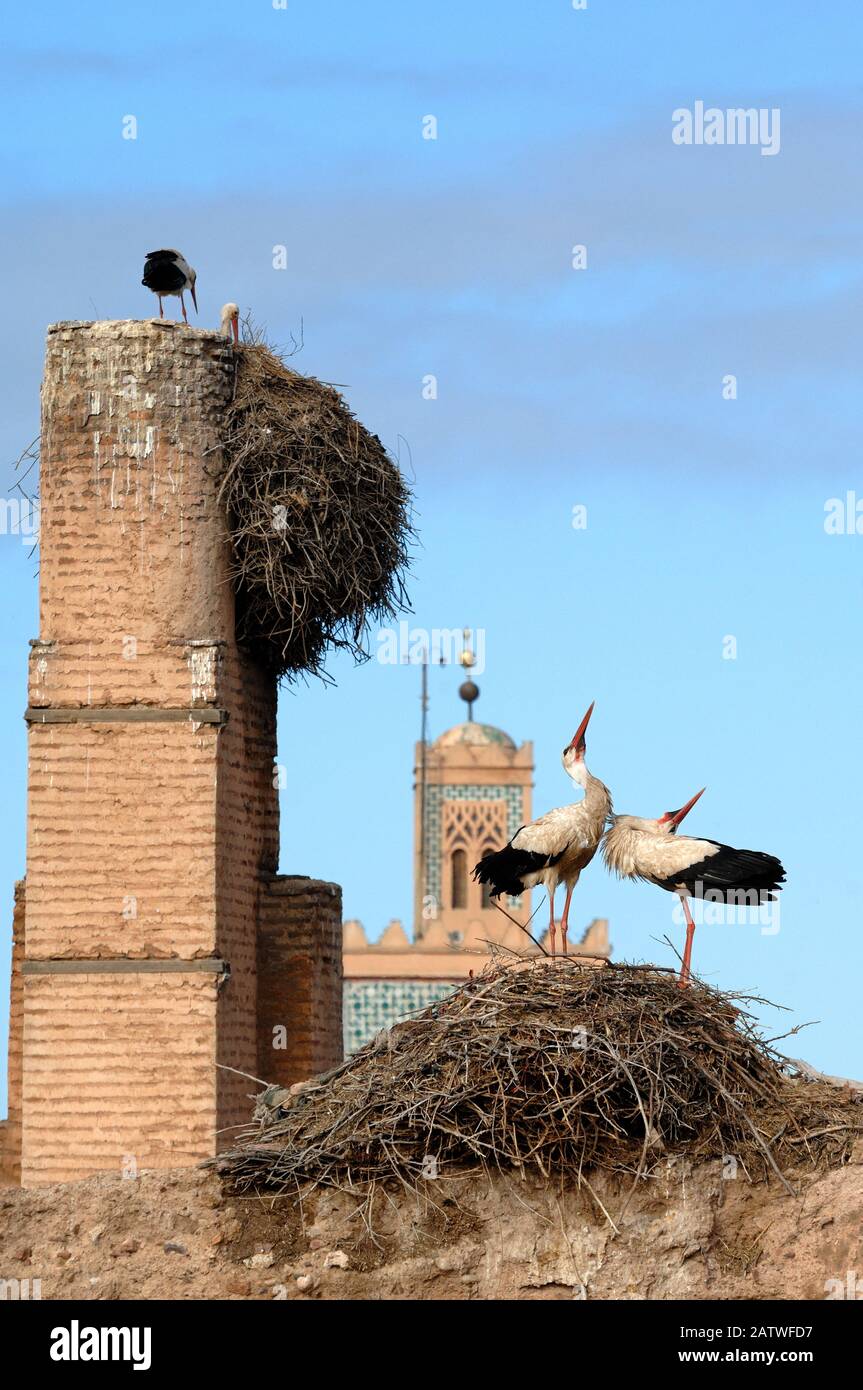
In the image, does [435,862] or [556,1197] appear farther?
[435,862]

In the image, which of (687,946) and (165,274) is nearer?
(687,946)

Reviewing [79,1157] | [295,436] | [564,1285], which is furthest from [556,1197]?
[295,436]

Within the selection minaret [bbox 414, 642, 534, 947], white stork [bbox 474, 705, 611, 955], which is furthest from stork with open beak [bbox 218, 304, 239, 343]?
minaret [bbox 414, 642, 534, 947]

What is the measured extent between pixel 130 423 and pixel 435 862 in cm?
3829

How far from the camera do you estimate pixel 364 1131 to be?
12.8 m

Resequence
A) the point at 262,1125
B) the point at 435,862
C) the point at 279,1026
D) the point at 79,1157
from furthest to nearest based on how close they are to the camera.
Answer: the point at 435,862 → the point at 279,1026 → the point at 79,1157 → the point at 262,1125

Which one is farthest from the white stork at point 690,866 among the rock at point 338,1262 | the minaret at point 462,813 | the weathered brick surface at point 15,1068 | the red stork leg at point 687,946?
the minaret at point 462,813

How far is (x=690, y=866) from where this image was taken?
1402 cm

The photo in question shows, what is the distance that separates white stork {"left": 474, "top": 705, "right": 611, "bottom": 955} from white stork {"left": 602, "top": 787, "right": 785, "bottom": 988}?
146mm

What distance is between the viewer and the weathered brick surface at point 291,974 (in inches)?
651

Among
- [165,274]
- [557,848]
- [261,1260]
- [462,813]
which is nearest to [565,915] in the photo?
[557,848]

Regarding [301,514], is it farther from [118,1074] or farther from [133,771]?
[118,1074]

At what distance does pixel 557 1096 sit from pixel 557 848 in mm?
2047

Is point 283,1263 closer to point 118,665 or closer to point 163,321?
→ point 118,665
